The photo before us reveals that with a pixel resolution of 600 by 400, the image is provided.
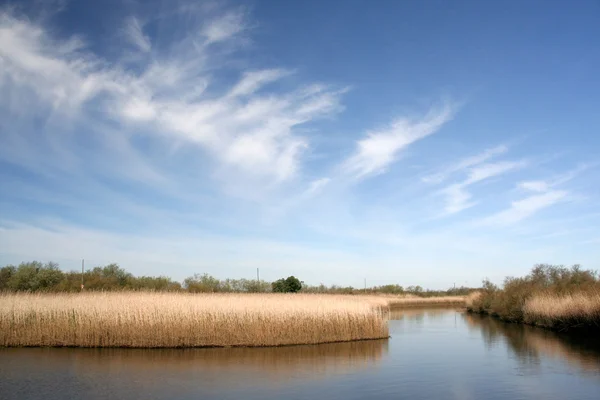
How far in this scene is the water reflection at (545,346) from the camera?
48.3 feet

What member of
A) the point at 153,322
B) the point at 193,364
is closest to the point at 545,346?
the point at 193,364

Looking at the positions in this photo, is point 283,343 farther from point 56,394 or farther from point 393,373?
point 56,394

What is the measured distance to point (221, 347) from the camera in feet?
60.4

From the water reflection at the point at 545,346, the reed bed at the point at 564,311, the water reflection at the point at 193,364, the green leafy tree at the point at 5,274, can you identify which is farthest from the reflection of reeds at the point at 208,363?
the green leafy tree at the point at 5,274

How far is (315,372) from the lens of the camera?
13211 mm

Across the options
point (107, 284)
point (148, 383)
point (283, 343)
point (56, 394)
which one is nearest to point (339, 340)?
point (283, 343)

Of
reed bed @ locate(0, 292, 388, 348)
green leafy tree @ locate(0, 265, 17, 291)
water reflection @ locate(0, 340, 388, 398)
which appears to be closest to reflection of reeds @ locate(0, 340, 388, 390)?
water reflection @ locate(0, 340, 388, 398)

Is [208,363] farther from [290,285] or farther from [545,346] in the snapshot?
[290,285]

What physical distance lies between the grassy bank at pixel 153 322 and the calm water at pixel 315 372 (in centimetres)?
97

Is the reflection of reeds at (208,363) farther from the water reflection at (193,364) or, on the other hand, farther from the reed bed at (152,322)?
the reed bed at (152,322)

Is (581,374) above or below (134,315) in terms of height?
below

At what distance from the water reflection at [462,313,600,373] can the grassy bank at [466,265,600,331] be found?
1157mm

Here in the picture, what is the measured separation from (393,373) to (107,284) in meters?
38.0

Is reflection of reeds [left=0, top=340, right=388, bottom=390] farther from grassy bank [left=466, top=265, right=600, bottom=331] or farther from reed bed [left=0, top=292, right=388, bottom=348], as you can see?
grassy bank [left=466, top=265, right=600, bottom=331]
